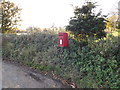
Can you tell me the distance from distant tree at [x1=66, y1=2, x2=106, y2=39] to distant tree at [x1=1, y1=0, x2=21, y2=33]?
23.0ft

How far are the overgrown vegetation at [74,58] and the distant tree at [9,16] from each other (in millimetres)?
4479

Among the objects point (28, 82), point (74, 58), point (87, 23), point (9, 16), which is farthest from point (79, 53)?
point (9, 16)

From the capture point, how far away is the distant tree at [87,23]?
496cm

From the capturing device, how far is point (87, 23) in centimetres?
496

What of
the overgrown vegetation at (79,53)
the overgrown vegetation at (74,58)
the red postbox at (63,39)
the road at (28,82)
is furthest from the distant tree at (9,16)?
the road at (28,82)

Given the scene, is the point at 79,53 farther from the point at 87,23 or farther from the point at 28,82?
the point at 28,82

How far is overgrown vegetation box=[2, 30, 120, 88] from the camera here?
3.49 m

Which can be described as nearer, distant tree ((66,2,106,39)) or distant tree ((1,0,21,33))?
distant tree ((66,2,106,39))

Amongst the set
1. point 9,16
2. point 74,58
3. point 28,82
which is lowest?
point 28,82

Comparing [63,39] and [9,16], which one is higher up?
→ [9,16]

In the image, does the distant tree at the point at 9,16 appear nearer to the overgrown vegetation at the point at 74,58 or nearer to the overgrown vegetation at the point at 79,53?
the overgrown vegetation at the point at 79,53

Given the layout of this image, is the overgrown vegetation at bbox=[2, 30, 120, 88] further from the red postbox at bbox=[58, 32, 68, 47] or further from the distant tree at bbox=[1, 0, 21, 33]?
the distant tree at bbox=[1, 0, 21, 33]

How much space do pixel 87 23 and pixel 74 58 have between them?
159 centimetres

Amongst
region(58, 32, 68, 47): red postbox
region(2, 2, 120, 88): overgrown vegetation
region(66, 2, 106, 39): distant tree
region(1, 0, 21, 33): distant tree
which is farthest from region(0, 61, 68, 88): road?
region(1, 0, 21, 33): distant tree
